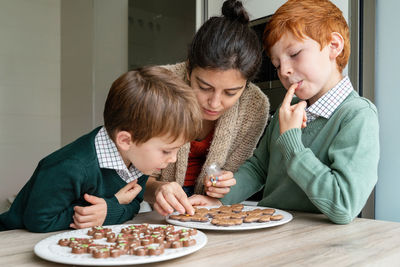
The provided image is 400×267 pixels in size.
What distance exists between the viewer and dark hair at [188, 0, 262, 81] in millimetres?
1318

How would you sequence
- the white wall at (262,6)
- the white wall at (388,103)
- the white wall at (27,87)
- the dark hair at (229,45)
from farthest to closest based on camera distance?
the white wall at (27,87)
the white wall at (262,6)
the white wall at (388,103)
the dark hair at (229,45)

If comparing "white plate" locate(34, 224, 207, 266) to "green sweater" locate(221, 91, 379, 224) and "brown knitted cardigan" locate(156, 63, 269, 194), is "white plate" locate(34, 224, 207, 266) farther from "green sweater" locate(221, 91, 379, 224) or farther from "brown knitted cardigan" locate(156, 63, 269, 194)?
Result: "brown knitted cardigan" locate(156, 63, 269, 194)

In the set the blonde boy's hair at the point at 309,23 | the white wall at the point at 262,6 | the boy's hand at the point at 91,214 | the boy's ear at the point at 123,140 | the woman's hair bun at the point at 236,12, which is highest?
the white wall at the point at 262,6

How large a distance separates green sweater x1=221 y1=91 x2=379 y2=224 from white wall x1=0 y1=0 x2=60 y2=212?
3.17 metres

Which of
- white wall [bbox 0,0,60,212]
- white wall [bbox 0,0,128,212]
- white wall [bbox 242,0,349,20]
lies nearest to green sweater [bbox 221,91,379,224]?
white wall [bbox 242,0,349,20]

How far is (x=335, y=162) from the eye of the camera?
106 cm

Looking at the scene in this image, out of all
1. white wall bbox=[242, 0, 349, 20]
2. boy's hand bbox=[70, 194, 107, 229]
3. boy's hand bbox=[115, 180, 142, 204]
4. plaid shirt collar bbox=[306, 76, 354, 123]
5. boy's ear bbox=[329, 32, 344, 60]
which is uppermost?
white wall bbox=[242, 0, 349, 20]

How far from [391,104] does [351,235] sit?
0.99m

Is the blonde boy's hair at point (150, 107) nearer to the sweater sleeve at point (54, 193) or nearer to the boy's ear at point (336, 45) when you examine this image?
the sweater sleeve at point (54, 193)

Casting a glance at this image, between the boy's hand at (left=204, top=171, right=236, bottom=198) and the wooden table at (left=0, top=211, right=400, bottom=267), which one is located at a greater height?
the boy's hand at (left=204, top=171, right=236, bottom=198)

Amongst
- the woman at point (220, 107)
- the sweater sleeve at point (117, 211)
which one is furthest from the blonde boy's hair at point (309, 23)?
the sweater sleeve at point (117, 211)

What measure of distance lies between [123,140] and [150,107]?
12 cm

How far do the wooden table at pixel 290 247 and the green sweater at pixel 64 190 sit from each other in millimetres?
44

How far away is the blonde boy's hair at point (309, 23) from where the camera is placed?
1.22 metres
